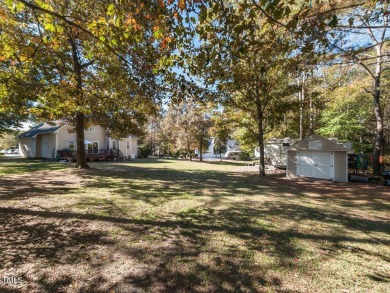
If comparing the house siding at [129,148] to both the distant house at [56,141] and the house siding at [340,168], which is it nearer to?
the distant house at [56,141]

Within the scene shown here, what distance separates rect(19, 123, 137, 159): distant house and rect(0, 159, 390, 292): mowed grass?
17660mm

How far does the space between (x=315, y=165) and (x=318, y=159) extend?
1.44ft

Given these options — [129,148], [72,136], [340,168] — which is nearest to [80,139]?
[72,136]

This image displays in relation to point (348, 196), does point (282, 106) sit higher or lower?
higher

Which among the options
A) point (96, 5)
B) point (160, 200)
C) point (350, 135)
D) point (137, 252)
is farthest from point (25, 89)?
point (350, 135)

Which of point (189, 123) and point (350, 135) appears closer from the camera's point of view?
point (350, 135)

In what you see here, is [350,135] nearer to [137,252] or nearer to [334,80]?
[334,80]

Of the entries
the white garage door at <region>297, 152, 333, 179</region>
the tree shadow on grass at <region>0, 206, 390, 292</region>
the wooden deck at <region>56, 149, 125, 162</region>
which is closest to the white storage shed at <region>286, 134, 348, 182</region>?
the white garage door at <region>297, 152, 333, 179</region>

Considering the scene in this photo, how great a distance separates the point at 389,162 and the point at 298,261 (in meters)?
21.3

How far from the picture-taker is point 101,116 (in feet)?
47.9

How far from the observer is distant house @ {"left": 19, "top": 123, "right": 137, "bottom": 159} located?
24.2 m

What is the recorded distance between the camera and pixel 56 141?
24.0 meters

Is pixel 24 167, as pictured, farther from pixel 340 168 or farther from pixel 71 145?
pixel 340 168

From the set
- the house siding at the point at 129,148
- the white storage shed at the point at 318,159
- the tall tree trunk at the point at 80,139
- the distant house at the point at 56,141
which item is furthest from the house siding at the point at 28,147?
the white storage shed at the point at 318,159
